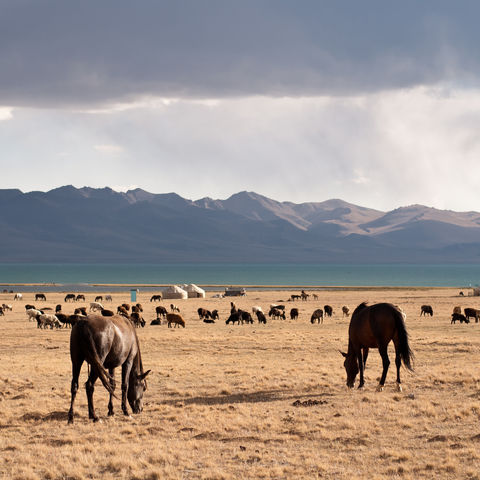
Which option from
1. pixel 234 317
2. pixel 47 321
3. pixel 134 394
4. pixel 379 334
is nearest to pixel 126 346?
pixel 134 394

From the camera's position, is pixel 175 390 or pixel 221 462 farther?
pixel 175 390

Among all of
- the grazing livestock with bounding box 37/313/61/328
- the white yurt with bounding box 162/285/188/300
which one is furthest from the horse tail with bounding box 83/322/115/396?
the white yurt with bounding box 162/285/188/300

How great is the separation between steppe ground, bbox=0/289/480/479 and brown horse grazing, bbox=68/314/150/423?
2.23ft

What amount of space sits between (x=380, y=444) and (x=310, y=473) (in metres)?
2.60

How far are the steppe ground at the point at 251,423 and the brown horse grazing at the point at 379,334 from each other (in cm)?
86

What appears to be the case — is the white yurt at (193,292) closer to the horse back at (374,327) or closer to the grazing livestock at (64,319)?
the grazing livestock at (64,319)

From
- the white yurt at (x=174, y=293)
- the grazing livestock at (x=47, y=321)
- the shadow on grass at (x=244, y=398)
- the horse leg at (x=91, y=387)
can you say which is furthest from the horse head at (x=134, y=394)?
the white yurt at (x=174, y=293)

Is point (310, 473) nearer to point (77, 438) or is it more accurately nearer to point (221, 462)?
point (221, 462)

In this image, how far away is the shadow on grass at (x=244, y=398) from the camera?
20.1 m

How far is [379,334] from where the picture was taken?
66.4 feet

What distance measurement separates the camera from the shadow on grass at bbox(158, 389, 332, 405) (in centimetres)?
2009

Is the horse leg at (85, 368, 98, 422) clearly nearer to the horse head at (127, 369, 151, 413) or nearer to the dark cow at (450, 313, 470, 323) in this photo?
the horse head at (127, 369, 151, 413)

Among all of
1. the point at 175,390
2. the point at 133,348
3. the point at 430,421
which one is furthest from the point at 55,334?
the point at 430,421

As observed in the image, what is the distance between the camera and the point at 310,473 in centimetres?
1283
